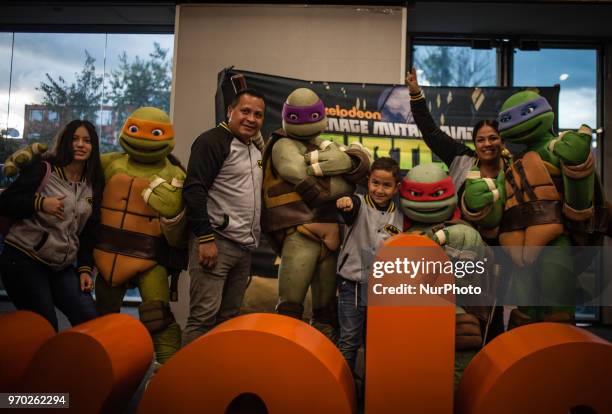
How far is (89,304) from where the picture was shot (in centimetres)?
263

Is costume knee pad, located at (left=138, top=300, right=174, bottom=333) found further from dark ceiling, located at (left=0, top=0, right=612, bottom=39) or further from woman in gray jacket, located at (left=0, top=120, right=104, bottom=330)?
dark ceiling, located at (left=0, top=0, right=612, bottom=39)

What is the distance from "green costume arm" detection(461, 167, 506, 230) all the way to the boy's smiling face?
352 millimetres

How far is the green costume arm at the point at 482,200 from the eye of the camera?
8.21 feet

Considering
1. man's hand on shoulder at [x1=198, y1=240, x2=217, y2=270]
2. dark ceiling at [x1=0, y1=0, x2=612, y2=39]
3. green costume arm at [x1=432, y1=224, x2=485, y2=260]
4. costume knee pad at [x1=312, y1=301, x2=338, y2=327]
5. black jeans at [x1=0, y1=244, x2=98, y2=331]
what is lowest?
costume knee pad at [x1=312, y1=301, x2=338, y2=327]

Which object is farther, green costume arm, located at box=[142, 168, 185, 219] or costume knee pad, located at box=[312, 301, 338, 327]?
costume knee pad, located at box=[312, 301, 338, 327]

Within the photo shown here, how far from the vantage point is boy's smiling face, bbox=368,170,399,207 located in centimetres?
Result: 267

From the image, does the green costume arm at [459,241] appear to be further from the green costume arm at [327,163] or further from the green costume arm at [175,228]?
the green costume arm at [175,228]

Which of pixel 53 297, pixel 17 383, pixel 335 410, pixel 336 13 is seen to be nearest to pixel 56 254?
pixel 53 297

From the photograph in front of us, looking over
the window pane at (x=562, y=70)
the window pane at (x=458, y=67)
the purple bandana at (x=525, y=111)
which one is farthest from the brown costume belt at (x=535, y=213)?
the window pane at (x=562, y=70)

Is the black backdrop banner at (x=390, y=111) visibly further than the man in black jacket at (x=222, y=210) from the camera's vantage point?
Yes

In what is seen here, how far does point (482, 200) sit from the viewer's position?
250cm

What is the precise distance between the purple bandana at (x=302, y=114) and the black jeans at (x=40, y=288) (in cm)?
137

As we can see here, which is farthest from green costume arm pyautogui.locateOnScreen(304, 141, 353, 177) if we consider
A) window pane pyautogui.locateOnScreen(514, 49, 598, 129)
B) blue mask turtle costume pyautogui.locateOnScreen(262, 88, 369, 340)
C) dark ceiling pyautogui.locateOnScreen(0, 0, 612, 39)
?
window pane pyautogui.locateOnScreen(514, 49, 598, 129)

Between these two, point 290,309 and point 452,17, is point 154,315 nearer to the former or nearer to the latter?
point 290,309
